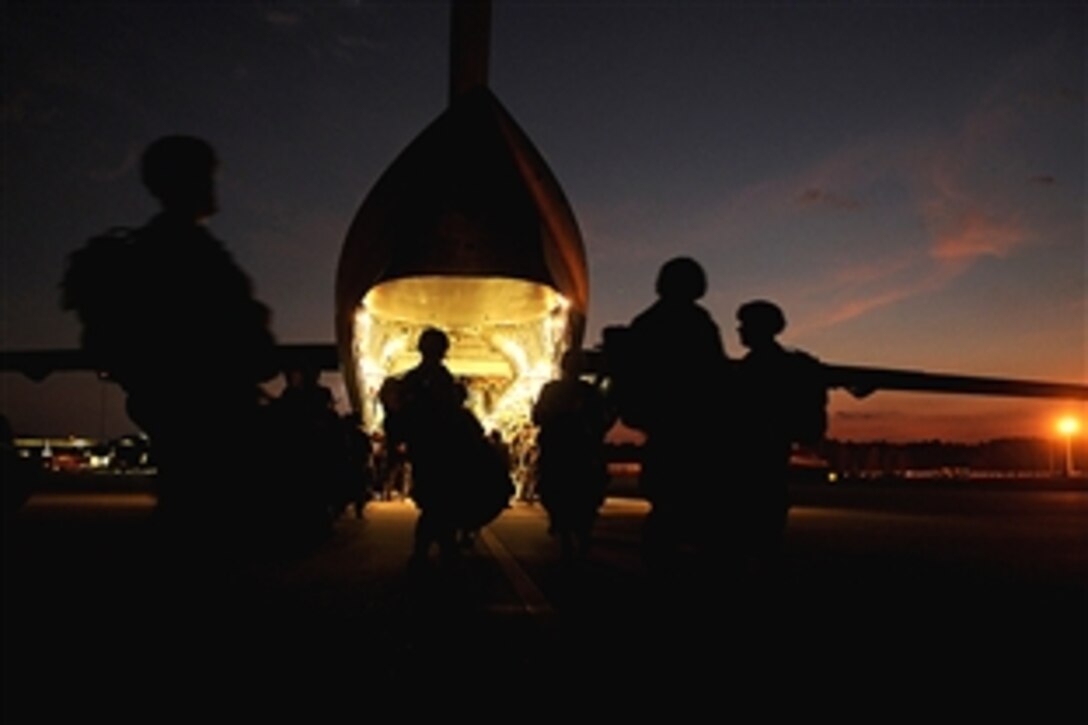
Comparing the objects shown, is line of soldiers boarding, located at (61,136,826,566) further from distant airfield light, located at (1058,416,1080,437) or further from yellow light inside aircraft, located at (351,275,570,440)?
distant airfield light, located at (1058,416,1080,437)

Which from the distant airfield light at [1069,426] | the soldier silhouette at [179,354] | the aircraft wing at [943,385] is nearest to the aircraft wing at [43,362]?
the aircraft wing at [943,385]

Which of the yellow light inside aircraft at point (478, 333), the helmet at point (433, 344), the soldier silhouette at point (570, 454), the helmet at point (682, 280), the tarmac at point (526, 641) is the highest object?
the yellow light inside aircraft at point (478, 333)

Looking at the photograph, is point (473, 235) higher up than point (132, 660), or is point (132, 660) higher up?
point (473, 235)

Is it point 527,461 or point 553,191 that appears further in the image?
Result: point 527,461

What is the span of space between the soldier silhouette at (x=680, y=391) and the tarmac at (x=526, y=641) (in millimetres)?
406

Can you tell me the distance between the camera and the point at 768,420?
4082 millimetres

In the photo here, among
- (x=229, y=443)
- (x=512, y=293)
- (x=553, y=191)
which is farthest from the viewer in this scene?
(x=512, y=293)

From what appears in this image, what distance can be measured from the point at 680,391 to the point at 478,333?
19.2m

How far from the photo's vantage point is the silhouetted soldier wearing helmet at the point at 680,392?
3.91 m

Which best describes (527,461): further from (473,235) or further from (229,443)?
(229,443)

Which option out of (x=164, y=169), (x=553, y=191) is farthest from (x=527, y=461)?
(x=164, y=169)

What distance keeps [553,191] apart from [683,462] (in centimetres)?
1186

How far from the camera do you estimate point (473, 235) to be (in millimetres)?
13609

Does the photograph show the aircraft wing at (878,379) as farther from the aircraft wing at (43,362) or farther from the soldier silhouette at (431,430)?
the soldier silhouette at (431,430)
